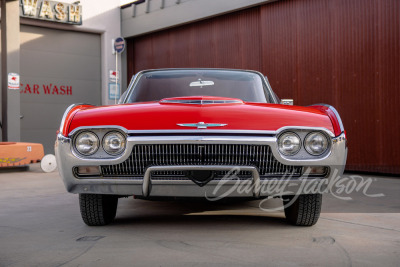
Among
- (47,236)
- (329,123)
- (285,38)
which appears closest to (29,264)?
(47,236)

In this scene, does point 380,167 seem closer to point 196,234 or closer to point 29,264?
Result: point 196,234

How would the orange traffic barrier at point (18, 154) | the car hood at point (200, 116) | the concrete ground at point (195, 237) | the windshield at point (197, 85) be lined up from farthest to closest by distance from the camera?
1. the orange traffic barrier at point (18, 154)
2. the windshield at point (197, 85)
3. the car hood at point (200, 116)
4. the concrete ground at point (195, 237)

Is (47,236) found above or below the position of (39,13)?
below

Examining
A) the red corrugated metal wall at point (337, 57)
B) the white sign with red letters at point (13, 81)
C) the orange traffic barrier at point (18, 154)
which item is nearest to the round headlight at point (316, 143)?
the red corrugated metal wall at point (337, 57)

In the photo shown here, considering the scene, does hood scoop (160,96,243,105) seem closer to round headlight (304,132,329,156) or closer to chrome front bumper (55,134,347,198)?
chrome front bumper (55,134,347,198)

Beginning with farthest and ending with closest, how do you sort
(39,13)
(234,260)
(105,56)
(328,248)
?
(105,56) < (39,13) < (328,248) < (234,260)

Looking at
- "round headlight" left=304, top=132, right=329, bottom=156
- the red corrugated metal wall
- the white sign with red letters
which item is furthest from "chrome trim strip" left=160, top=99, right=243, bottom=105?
the white sign with red letters

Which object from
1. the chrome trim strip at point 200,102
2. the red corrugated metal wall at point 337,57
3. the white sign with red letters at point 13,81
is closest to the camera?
the chrome trim strip at point 200,102

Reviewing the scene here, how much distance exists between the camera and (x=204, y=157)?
11.2ft

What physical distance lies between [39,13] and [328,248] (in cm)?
1290

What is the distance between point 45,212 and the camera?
16.6ft

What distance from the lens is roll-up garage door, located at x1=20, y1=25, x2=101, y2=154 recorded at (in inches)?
578

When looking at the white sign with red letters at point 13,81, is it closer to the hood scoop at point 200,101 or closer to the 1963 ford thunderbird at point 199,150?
the 1963 ford thunderbird at point 199,150

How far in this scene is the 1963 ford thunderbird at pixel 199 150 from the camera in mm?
3408
